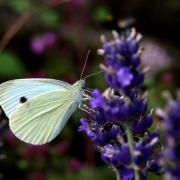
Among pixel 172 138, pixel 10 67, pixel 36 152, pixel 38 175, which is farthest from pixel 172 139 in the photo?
pixel 10 67

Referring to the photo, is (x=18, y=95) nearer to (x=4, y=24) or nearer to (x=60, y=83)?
(x=60, y=83)

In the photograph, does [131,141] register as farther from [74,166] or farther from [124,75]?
[74,166]

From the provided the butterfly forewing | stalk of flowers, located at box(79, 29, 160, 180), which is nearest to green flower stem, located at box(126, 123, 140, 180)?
stalk of flowers, located at box(79, 29, 160, 180)

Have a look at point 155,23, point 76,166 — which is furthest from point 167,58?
point 76,166

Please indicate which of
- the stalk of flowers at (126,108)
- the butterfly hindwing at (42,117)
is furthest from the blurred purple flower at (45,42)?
the stalk of flowers at (126,108)

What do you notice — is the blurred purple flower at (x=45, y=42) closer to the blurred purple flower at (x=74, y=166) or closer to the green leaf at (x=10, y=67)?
the green leaf at (x=10, y=67)

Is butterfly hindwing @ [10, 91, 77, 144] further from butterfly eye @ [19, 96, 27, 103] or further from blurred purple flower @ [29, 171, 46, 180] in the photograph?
blurred purple flower @ [29, 171, 46, 180]
